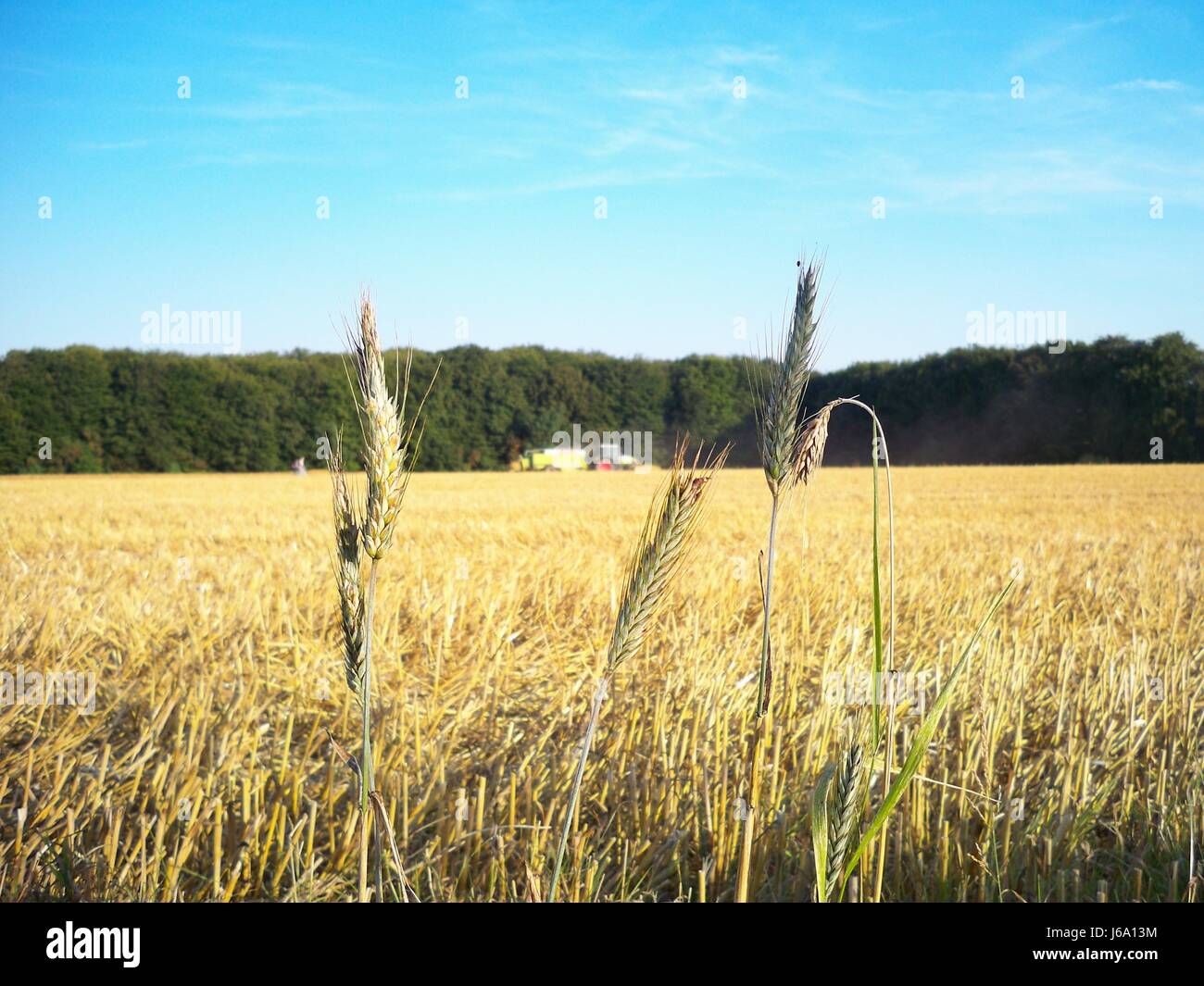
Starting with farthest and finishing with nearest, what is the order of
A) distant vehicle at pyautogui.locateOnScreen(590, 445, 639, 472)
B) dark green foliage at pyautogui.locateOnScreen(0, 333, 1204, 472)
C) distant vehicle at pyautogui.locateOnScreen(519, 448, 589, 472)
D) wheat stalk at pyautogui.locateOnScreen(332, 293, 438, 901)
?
distant vehicle at pyautogui.locateOnScreen(590, 445, 639, 472)
distant vehicle at pyautogui.locateOnScreen(519, 448, 589, 472)
dark green foliage at pyautogui.locateOnScreen(0, 333, 1204, 472)
wheat stalk at pyautogui.locateOnScreen(332, 293, 438, 901)

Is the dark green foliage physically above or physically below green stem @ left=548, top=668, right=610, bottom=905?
above

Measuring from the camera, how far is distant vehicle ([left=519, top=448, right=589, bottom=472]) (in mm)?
33000

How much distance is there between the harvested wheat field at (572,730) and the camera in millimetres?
1551

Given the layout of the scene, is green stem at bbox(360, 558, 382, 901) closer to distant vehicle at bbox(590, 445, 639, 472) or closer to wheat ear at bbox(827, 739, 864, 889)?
wheat ear at bbox(827, 739, 864, 889)

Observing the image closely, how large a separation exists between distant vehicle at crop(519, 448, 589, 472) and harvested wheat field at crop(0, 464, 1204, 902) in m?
27.6

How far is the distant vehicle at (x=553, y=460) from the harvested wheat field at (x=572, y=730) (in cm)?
2757

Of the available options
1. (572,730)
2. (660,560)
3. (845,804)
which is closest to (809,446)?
(660,560)

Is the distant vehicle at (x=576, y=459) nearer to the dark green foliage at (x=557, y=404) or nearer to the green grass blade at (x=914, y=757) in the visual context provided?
the dark green foliage at (x=557, y=404)

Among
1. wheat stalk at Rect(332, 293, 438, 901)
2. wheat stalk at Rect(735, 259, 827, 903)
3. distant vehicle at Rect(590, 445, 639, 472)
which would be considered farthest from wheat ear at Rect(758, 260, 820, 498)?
distant vehicle at Rect(590, 445, 639, 472)

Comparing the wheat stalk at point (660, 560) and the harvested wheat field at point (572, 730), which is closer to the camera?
the wheat stalk at point (660, 560)

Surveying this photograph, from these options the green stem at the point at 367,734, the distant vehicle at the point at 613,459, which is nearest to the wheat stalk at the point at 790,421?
the green stem at the point at 367,734

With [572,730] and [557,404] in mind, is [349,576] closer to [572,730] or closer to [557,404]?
[572,730]

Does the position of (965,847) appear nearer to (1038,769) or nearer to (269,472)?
(1038,769)
